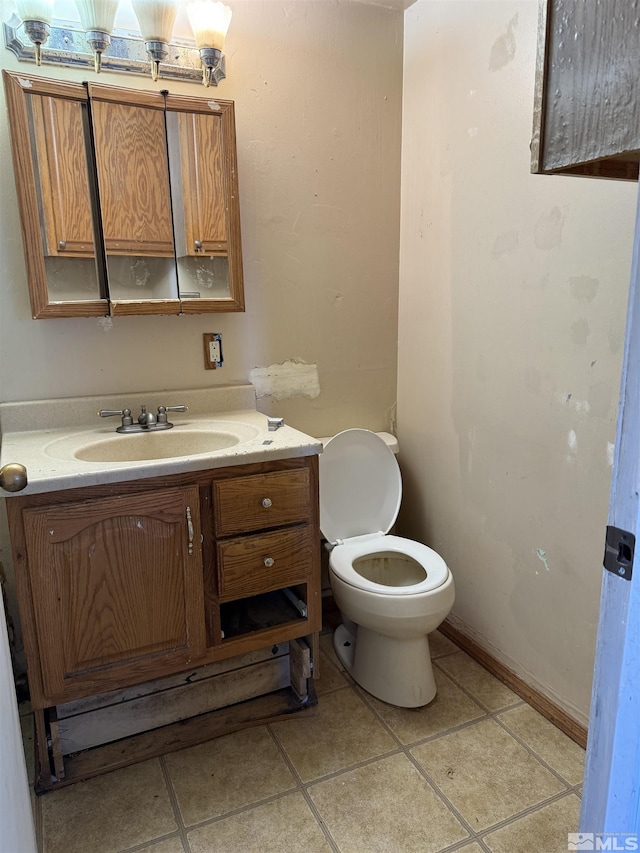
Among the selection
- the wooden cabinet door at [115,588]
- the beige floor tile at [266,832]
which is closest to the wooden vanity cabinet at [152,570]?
the wooden cabinet door at [115,588]

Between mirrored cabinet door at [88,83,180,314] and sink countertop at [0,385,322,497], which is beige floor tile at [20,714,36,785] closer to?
sink countertop at [0,385,322,497]

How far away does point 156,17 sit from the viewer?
151cm

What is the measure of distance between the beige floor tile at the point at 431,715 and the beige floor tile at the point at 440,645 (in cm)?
19

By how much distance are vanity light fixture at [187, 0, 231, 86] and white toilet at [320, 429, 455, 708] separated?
1187mm

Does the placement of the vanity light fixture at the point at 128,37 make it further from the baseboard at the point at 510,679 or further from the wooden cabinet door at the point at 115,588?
the baseboard at the point at 510,679

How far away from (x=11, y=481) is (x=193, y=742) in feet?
3.38

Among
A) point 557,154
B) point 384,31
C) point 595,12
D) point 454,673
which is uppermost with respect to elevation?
point 384,31

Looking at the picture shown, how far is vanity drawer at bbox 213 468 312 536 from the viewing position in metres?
1.49

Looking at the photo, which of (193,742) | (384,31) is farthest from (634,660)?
(384,31)

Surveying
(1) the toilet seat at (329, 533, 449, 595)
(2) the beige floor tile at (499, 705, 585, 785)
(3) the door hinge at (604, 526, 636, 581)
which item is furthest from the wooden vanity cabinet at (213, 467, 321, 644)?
(3) the door hinge at (604, 526, 636, 581)

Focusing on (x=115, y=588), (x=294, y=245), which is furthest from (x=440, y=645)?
(x=294, y=245)

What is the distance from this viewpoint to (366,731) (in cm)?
163

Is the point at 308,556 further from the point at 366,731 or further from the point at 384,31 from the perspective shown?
the point at 384,31

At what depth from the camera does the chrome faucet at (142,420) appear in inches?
67.4
